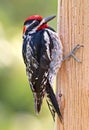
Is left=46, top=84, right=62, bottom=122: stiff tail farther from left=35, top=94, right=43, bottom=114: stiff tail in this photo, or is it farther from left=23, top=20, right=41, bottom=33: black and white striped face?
left=23, top=20, right=41, bottom=33: black and white striped face

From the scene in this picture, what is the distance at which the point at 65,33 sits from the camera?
503cm

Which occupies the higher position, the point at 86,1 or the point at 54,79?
the point at 86,1

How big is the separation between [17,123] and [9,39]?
769mm

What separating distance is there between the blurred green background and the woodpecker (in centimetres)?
129

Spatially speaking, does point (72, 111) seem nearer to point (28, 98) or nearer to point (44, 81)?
point (44, 81)

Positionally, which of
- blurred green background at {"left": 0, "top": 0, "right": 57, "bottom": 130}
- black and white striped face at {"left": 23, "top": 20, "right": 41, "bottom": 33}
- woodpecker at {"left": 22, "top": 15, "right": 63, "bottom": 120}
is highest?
black and white striped face at {"left": 23, "top": 20, "right": 41, "bottom": 33}

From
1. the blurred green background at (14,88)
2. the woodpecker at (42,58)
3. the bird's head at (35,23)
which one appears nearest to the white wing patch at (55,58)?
the woodpecker at (42,58)

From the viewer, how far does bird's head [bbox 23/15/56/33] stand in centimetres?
511

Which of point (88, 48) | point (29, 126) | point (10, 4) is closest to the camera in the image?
point (88, 48)

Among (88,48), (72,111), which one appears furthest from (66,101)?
(88,48)

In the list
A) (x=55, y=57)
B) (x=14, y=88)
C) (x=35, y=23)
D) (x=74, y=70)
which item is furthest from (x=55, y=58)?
(x=14, y=88)

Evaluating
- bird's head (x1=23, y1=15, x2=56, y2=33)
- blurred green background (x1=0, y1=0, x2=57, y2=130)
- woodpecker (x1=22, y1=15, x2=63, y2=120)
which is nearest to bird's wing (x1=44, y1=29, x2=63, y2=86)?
woodpecker (x1=22, y1=15, x2=63, y2=120)

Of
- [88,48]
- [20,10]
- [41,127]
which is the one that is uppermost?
[88,48]

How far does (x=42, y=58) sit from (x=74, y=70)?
27 cm
